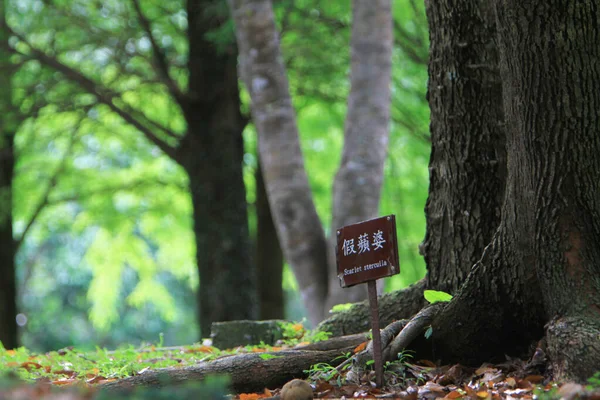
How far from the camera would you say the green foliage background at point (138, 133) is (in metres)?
10.5

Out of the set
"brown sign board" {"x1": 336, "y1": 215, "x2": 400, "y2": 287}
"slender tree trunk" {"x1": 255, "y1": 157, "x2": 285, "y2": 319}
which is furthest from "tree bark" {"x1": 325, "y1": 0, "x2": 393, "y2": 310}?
"slender tree trunk" {"x1": 255, "y1": 157, "x2": 285, "y2": 319}

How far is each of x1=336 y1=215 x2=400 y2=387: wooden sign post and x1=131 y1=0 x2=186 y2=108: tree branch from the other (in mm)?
6249

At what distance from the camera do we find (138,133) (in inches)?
536

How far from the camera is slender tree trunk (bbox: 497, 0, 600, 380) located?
404 centimetres

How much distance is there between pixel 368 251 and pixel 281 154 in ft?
11.3

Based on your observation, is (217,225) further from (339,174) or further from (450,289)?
(450,289)

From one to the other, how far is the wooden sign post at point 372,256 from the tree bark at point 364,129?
294 centimetres

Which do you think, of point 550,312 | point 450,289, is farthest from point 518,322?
point 450,289

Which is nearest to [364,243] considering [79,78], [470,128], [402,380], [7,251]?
[402,380]

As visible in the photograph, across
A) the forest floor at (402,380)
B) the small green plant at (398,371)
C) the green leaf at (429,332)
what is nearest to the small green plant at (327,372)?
the forest floor at (402,380)

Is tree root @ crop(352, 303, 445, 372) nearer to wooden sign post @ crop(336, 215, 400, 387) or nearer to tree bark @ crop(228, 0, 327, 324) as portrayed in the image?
wooden sign post @ crop(336, 215, 400, 387)

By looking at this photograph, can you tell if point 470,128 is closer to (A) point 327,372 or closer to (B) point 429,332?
(B) point 429,332

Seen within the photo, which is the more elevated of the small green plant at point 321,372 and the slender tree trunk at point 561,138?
the slender tree trunk at point 561,138

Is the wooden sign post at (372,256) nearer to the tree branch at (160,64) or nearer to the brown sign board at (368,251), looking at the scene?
the brown sign board at (368,251)
